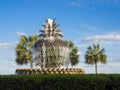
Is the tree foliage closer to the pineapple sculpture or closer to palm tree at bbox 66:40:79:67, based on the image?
palm tree at bbox 66:40:79:67

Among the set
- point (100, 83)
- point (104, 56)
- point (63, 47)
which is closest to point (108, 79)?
point (100, 83)

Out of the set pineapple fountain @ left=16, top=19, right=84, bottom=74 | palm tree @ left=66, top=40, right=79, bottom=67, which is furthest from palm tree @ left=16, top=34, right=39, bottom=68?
pineapple fountain @ left=16, top=19, right=84, bottom=74

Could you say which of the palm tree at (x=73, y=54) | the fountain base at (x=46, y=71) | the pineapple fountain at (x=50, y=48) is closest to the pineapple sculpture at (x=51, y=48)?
the pineapple fountain at (x=50, y=48)

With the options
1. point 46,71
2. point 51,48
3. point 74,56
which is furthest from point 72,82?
point 74,56

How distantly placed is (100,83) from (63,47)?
49.3 feet

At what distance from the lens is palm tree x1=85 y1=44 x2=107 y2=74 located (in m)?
64.9

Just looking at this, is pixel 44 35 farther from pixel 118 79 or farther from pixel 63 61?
pixel 118 79

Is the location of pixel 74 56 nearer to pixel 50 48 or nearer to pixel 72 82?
pixel 50 48

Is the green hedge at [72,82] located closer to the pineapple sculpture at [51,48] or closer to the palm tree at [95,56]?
the pineapple sculpture at [51,48]

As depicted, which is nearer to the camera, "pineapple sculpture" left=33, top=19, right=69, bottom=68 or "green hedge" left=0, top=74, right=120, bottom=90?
"green hedge" left=0, top=74, right=120, bottom=90

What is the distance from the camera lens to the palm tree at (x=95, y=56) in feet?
213

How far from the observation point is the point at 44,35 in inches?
1449

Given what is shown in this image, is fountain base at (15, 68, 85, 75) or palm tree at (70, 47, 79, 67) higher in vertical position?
palm tree at (70, 47, 79, 67)

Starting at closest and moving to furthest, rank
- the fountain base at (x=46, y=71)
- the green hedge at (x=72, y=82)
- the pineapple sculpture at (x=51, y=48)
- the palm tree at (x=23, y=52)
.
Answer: the green hedge at (x=72, y=82) → the fountain base at (x=46, y=71) → the pineapple sculpture at (x=51, y=48) → the palm tree at (x=23, y=52)
